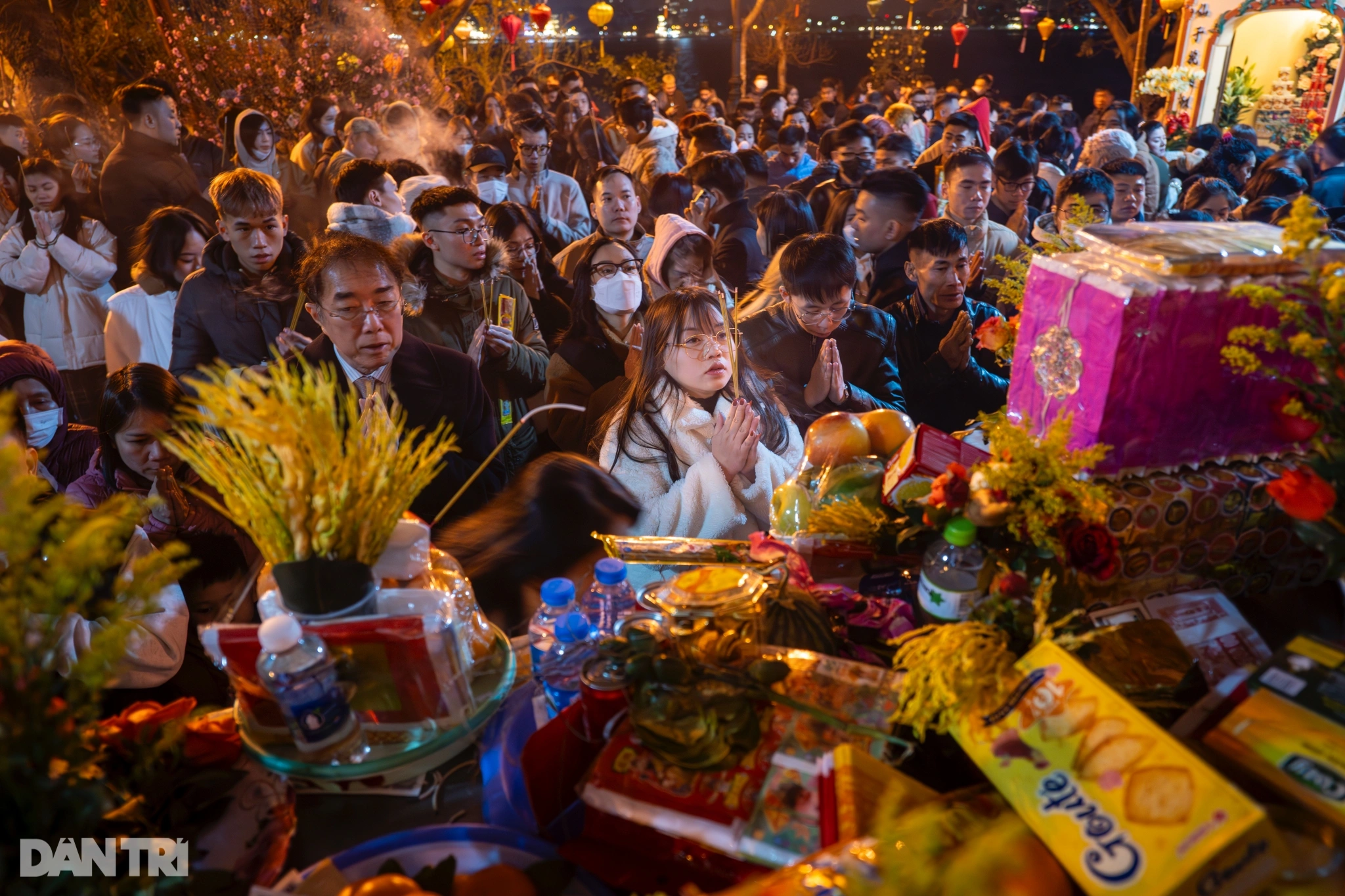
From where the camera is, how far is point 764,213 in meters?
4.16

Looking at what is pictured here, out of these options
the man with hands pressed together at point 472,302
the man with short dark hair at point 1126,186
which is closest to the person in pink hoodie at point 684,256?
the man with hands pressed together at point 472,302

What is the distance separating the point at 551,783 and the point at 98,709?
0.56 meters

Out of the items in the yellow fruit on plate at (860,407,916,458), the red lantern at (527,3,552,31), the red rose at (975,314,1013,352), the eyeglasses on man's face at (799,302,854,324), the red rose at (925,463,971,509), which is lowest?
the eyeglasses on man's face at (799,302,854,324)

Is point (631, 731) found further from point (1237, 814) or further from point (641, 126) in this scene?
point (641, 126)

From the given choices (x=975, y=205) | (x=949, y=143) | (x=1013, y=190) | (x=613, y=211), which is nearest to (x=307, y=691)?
(x=613, y=211)

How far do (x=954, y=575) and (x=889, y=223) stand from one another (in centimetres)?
265

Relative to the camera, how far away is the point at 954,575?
119 cm

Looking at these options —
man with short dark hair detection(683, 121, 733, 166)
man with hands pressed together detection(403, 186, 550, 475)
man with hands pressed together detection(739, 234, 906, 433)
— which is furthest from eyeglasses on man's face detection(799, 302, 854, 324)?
man with short dark hair detection(683, 121, 733, 166)

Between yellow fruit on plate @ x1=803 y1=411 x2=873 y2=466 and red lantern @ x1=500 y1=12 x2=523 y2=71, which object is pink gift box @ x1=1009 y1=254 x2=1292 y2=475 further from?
red lantern @ x1=500 y1=12 x2=523 y2=71

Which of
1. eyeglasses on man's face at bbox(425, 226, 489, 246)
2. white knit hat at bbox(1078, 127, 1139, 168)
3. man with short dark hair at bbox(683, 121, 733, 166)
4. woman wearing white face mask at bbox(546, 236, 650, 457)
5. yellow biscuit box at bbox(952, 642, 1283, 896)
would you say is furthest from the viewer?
man with short dark hair at bbox(683, 121, 733, 166)

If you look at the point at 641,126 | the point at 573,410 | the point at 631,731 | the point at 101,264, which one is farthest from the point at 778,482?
the point at 641,126

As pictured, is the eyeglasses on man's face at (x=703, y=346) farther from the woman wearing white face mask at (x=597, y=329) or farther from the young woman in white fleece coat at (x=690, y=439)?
the woman wearing white face mask at (x=597, y=329)

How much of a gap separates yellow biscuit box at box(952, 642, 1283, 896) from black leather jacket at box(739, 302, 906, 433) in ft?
6.12

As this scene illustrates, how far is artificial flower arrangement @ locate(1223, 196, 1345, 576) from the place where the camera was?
1.01 meters
